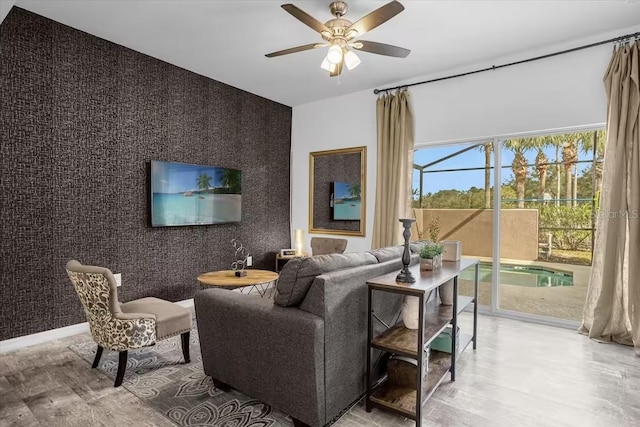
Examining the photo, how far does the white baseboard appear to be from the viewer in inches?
116

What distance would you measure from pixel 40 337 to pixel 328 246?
3.19 m

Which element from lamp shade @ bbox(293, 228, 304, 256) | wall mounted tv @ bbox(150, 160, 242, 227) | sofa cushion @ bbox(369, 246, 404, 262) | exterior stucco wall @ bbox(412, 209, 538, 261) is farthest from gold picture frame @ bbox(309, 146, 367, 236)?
sofa cushion @ bbox(369, 246, 404, 262)

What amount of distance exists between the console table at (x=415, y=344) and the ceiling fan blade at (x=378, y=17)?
5.65 feet

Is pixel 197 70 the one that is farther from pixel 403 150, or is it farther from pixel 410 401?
pixel 410 401

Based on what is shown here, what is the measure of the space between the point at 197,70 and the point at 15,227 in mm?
2483

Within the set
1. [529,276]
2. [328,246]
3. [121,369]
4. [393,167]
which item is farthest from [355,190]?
[121,369]

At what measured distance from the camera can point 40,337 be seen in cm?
311

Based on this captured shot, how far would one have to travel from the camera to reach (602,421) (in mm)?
2057

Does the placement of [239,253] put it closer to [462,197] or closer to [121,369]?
[121,369]

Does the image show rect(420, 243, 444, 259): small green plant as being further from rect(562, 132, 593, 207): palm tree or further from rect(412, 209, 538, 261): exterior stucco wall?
rect(562, 132, 593, 207): palm tree

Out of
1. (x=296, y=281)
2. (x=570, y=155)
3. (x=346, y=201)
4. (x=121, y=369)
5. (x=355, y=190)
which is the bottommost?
(x=121, y=369)

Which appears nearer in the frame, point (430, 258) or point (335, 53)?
point (430, 258)

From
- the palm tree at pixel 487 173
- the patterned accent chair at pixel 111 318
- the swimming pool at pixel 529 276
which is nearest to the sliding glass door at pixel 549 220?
the swimming pool at pixel 529 276

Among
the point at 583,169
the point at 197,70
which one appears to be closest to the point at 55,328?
the point at 197,70
